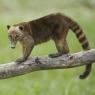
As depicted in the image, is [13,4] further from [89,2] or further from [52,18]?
[52,18]

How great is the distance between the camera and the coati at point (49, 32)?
9641 mm

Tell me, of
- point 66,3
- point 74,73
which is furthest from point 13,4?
point 74,73

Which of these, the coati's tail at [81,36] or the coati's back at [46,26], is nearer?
the coati's tail at [81,36]

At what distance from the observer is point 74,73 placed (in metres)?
14.6

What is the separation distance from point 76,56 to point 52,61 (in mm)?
262

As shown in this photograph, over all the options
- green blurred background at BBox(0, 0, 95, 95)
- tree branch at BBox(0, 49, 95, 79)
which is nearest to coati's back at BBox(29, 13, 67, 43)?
tree branch at BBox(0, 49, 95, 79)

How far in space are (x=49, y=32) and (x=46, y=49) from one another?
6160 mm

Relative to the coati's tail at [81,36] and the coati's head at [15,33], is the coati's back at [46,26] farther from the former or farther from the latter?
the coati's head at [15,33]

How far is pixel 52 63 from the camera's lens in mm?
9297

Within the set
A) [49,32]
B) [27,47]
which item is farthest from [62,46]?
[27,47]

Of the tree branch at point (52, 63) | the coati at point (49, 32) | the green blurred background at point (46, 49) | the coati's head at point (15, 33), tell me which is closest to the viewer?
the tree branch at point (52, 63)

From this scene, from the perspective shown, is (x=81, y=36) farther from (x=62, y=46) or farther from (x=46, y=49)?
(x=46, y=49)

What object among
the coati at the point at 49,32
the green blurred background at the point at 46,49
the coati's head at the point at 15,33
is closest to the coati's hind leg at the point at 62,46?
the coati at the point at 49,32

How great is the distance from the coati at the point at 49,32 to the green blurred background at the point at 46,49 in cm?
268
